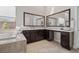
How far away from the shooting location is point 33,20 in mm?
1733

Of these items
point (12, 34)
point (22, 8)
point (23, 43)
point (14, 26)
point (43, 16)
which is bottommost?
point (23, 43)

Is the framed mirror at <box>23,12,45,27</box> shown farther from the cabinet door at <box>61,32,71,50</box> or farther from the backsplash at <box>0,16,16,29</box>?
the cabinet door at <box>61,32,71,50</box>

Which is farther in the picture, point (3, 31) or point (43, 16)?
point (43, 16)

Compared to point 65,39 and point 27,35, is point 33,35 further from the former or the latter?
point 65,39

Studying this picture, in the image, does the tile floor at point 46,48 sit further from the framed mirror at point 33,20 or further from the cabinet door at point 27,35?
the framed mirror at point 33,20

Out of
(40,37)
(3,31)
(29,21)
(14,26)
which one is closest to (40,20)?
(29,21)

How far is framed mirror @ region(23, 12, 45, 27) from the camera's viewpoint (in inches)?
66.6

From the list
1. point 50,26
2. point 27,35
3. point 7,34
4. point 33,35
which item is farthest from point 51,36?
point 7,34

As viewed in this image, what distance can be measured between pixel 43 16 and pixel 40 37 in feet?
1.22

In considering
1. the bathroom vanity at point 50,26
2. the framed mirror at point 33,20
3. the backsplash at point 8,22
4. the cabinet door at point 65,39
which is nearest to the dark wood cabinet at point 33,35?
the bathroom vanity at point 50,26

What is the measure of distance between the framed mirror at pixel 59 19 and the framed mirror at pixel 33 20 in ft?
0.36

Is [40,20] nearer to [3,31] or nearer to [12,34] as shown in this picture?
[12,34]

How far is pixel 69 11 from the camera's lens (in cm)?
169

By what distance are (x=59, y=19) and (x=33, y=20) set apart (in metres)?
0.45
